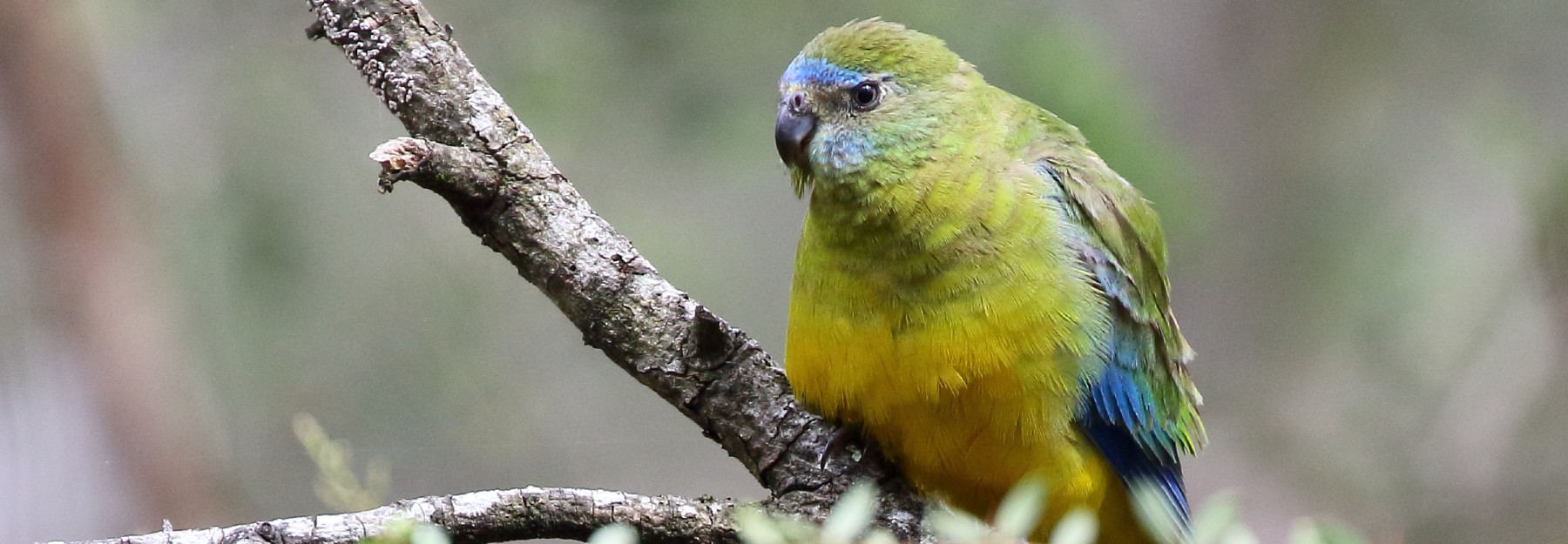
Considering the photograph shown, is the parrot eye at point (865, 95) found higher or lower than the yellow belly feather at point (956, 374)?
higher

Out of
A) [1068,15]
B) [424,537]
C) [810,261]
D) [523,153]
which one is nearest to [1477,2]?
[1068,15]

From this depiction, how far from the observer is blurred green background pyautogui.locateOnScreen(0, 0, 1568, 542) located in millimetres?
5797

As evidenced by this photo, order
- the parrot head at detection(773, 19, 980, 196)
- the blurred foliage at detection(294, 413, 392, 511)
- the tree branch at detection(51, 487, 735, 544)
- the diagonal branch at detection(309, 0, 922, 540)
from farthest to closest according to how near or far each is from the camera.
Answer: the parrot head at detection(773, 19, 980, 196) → the diagonal branch at detection(309, 0, 922, 540) → the blurred foliage at detection(294, 413, 392, 511) → the tree branch at detection(51, 487, 735, 544)

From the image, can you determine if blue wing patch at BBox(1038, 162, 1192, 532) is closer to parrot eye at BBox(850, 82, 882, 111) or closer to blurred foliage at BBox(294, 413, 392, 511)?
parrot eye at BBox(850, 82, 882, 111)

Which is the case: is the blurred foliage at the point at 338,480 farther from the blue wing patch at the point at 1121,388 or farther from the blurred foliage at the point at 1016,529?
the blue wing patch at the point at 1121,388

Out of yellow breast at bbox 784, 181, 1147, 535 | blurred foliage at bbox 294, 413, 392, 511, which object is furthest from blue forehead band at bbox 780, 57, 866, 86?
blurred foliage at bbox 294, 413, 392, 511

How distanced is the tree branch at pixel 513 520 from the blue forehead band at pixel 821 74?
1196 mm

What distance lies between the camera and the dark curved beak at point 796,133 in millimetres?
3428

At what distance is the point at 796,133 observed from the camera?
343 cm

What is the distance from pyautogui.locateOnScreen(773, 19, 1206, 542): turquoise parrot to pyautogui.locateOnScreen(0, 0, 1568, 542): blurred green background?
198 centimetres

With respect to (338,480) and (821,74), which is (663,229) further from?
(338,480)

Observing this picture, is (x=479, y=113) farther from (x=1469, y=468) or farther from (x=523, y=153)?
(x=1469, y=468)

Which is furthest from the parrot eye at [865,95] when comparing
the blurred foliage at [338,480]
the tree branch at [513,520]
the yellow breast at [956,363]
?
the blurred foliage at [338,480]

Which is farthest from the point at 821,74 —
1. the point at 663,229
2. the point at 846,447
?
the point at 663,229
